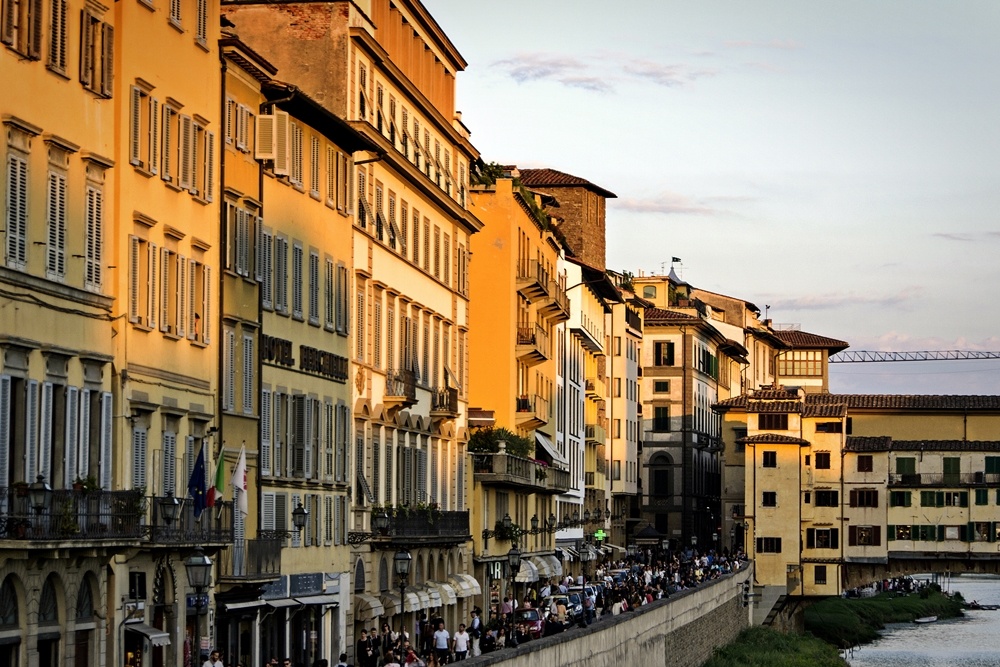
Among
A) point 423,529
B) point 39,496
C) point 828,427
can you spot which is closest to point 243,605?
point 39,496

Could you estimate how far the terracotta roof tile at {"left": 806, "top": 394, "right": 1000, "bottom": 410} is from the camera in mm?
126688

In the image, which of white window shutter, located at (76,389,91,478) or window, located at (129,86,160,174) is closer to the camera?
white window shutter, located at (76,389,91,478)

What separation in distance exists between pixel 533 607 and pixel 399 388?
1073 cm

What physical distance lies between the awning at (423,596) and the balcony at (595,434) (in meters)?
48.9

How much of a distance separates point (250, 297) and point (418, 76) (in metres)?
19.0

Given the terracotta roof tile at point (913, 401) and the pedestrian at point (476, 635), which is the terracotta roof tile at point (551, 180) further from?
the pedestrian at point (476, 635)

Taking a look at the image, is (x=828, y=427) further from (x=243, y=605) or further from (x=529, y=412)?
(x=243, y=605)

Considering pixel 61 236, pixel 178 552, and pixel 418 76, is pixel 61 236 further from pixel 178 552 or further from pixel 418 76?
pixel 418 76

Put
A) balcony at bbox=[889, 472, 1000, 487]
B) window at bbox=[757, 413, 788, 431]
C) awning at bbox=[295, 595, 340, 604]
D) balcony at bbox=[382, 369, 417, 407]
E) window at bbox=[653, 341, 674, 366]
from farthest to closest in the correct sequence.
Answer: window at bbox=[653, 341, 674, 366], balcony at bbox=[889, 472, 1000, 487], window at bbox=[757, 413, 788, 431], balcony at bbox=[382, 369, 417, 407], awning at bbox=[295, 595, 340, 604]

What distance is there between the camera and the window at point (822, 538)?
11823cm

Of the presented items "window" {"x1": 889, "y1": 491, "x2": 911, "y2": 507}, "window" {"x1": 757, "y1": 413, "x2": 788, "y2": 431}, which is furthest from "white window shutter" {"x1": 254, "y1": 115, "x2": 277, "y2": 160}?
"window" {"x1": 889, "y1": 491, "x2": 911, "y2": 507}

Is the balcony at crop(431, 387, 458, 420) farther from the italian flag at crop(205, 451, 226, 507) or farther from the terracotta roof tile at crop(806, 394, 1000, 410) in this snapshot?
the terracotta roof tile at crop(806, 394, 1000, 410)

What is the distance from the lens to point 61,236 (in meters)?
32.8

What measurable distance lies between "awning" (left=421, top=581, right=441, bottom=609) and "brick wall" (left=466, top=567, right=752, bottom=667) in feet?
19.3
